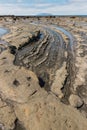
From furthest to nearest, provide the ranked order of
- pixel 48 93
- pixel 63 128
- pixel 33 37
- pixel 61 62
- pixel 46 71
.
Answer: pixel 33 37 < pixel 61 62 < pixel 46 71 < pixel 48 93 < pixel 63 128

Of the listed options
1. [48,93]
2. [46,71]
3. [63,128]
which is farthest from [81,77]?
[63,128]

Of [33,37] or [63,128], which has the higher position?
[63,128]

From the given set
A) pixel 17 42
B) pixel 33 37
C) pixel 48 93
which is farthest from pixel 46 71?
pixel 33 37

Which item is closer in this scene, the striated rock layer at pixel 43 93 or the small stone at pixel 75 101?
the striated rock layer at pixel 43 93

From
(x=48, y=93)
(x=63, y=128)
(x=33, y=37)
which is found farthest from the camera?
(x=33, y=37)

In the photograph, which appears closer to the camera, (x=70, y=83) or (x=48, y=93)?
(x=48, y=93)

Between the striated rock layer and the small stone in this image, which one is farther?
the small stone

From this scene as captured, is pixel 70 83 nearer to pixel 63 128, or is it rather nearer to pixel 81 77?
pixel 81 77

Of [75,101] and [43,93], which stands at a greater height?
[43,93]
